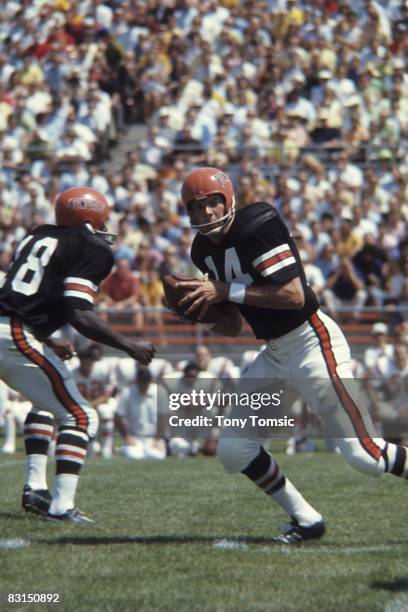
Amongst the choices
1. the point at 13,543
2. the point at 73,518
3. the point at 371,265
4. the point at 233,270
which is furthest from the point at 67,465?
the point at 371,265

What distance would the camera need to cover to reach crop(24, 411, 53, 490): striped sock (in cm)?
690

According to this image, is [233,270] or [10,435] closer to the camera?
[233,270]

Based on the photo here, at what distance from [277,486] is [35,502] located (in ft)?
5.41

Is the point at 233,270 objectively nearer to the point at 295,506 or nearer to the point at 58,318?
the point at 295,506

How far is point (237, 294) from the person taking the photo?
18.2 feet

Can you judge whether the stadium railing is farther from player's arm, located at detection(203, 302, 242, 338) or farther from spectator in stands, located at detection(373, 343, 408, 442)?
player's arm, located at detection(203, 302, 242, 338)

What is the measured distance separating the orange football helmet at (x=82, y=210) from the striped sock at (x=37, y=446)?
1151 mm

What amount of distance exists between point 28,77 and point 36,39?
3.16ft

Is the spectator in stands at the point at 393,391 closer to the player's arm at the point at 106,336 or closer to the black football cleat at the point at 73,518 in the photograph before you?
the black football cleat at the point at 73,518

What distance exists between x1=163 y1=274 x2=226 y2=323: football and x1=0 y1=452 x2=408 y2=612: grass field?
3.59ft

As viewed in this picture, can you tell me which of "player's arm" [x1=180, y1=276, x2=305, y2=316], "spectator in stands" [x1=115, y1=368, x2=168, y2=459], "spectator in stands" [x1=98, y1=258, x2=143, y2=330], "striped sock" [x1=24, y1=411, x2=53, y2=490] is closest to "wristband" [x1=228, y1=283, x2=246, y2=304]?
"player's arm" [x1=180, y1=276, x2=305, y2=316]

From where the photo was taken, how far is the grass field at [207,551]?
4.52 meters

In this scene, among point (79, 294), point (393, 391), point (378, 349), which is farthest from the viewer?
point (378, 349)

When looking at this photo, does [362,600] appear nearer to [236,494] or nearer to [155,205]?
[236,494]
